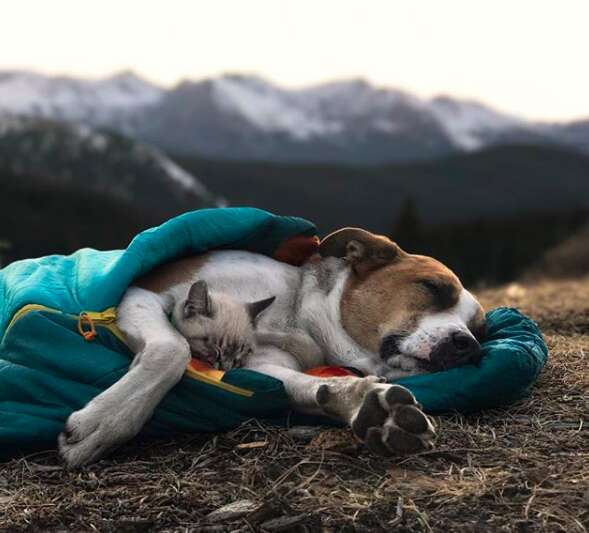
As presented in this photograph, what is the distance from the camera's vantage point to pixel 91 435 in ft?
10.2

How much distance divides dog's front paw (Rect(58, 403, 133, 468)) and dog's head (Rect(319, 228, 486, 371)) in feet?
4.34

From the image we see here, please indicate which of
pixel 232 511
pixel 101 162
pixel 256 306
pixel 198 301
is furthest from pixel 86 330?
pixel 101 162

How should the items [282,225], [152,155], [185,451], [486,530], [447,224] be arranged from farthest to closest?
[152,155]
[447,224]
[282,225]
[185,451]
[486,530]

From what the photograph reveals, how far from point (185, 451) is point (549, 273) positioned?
1441 centimetres

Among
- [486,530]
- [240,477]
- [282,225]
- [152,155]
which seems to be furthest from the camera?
[152,155]

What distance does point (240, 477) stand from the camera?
2.89 m

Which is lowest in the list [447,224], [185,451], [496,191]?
[496,191]

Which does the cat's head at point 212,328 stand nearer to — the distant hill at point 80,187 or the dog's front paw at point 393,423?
the dog's front paw at point 393,423

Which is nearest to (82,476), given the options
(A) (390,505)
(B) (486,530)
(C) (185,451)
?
(C) (185,451)

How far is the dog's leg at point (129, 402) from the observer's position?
3.11 meters

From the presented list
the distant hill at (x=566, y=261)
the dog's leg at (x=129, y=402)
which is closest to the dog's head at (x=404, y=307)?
the dog's leg at (x=129, y=402)

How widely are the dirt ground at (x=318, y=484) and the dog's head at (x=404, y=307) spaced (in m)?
0.37

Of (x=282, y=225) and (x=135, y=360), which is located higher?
(x=282, y=225)

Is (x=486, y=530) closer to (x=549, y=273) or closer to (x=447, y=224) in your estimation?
(x=549, y=273)
